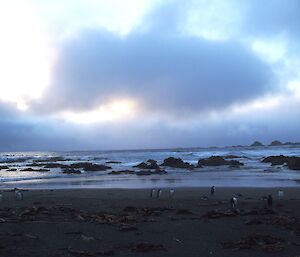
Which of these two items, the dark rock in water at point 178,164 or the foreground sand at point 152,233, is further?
the dark rock in water at point 178,164

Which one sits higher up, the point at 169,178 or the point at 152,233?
the point at 152,233

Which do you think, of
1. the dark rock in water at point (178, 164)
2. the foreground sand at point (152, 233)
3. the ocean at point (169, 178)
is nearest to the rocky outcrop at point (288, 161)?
the ocean at point (169, 178)

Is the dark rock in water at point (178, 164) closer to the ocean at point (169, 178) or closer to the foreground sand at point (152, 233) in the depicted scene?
the ocean at point (169, 178)

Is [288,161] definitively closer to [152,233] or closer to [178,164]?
[178,164]

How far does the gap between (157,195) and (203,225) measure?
8.77m

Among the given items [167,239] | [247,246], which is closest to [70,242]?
[167,239]

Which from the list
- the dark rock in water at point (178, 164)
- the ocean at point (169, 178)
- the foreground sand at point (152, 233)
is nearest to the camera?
the foreground sand at point (152, 233)

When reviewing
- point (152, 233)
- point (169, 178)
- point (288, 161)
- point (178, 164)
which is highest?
point (288, 161)

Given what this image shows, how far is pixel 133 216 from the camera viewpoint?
13523mm

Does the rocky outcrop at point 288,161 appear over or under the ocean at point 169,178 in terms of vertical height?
over

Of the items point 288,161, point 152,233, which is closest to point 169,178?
point 288,161

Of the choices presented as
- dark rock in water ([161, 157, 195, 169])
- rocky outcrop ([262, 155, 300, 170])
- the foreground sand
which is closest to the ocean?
rocky outcrop ([262, 155, 300, 170])

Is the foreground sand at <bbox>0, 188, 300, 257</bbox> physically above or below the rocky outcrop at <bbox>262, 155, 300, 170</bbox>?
below

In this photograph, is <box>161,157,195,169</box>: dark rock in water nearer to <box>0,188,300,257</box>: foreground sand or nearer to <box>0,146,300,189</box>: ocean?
<box>0,146,300,189</box>: ocean
